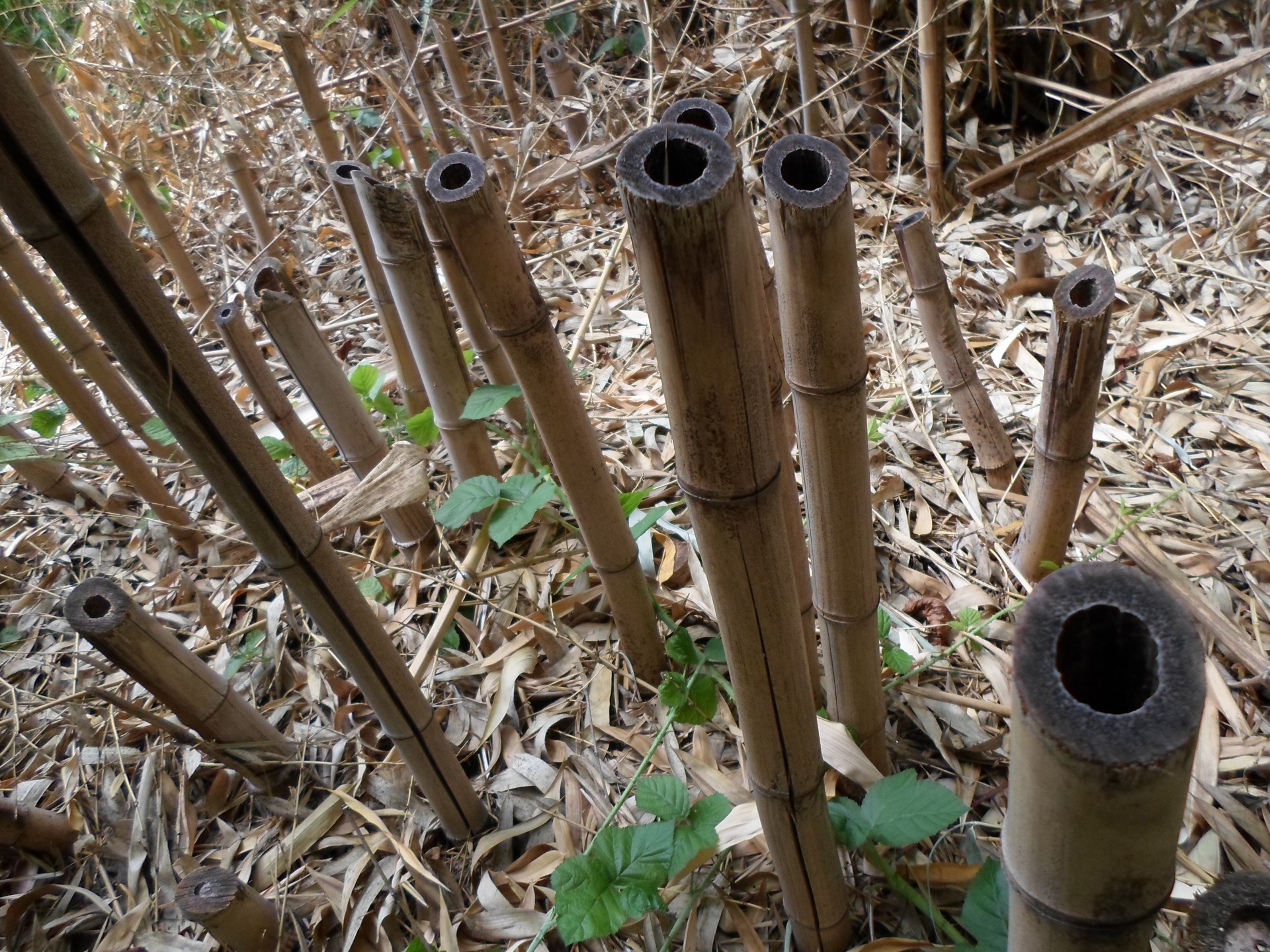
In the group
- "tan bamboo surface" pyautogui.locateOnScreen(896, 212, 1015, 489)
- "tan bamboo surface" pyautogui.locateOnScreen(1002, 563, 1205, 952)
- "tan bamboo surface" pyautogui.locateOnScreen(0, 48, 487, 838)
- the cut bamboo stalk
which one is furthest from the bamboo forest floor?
"tan bamboo surface" pyautogui.locateOnScreen(1002, 563, 1205, 952)

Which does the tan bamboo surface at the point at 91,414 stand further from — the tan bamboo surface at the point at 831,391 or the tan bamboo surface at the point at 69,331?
the tan bamboo surface at the point at 831,391

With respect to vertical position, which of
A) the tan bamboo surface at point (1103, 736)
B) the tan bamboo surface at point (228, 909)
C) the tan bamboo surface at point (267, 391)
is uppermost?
the tan bamboo surface at point (1103, 736)

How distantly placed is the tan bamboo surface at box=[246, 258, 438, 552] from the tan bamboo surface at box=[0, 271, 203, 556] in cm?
36

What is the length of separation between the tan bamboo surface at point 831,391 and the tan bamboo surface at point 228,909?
2.10 ft

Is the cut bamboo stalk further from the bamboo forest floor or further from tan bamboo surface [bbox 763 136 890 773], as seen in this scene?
tan bamboo surface [bbox 763 136 890 773]

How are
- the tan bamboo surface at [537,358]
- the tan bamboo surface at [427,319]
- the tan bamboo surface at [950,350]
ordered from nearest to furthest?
the tan bamboo surface at [537,358]
the tan bamboo surface at [427,319]
the tan bamboo surface at [950,350]

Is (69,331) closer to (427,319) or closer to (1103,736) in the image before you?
(427,319)

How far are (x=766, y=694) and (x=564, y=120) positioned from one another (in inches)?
76.3

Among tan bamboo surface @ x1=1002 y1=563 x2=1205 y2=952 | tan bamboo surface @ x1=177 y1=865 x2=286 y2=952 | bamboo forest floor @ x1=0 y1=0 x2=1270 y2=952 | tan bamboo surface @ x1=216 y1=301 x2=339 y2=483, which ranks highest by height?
tan bamboo surface @ x1=1002 y1=563 x2=1205 y2=952

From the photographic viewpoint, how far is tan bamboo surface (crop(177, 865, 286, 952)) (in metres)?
0.81

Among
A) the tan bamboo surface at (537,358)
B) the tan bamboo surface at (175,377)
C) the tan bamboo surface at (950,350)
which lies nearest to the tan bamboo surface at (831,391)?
the tan bamboo surface at (537,358)

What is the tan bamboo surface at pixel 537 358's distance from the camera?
2.49 ft

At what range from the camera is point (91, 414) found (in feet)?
4.53

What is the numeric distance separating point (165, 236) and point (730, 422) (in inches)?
57.7
